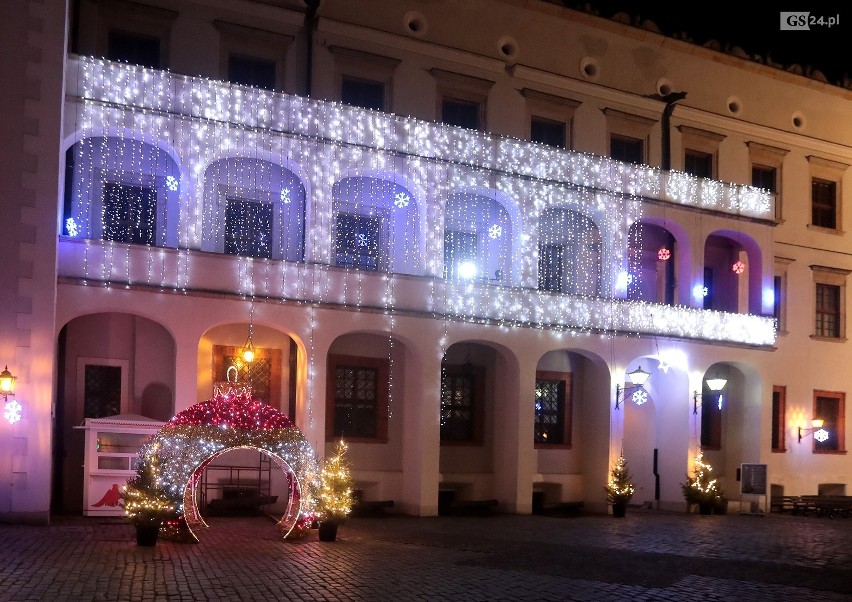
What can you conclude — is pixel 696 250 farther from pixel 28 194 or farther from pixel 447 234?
pixel 28 194

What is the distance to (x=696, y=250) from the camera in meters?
29.4

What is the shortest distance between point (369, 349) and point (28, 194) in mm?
9326

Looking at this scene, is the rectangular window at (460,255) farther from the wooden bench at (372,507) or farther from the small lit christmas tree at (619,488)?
the small lit christmas tree at (619,488)

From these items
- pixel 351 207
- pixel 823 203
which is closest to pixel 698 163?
pixel 823 203

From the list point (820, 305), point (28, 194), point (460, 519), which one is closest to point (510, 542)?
point (460, 519)

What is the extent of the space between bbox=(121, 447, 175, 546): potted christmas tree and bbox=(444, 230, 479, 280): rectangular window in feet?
38.6

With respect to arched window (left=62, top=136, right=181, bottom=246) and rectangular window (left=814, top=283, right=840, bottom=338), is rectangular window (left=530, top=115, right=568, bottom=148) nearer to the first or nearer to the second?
arched window (left=62, top=136, right=181, bottom=246)

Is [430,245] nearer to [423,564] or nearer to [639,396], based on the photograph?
[639,396]

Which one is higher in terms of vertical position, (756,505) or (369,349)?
(369,349)

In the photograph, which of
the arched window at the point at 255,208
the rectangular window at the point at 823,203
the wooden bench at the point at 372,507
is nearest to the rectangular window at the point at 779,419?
the rectangular window at the point at 823,203

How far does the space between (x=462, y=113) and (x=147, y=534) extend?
15.1 metres

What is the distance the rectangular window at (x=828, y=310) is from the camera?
33.7 metres

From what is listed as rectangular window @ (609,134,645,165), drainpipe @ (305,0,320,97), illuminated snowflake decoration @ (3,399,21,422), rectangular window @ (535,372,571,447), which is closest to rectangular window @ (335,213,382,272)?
drainpipe @ (305,0,320,97)

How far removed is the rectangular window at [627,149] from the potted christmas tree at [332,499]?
1544 cm
